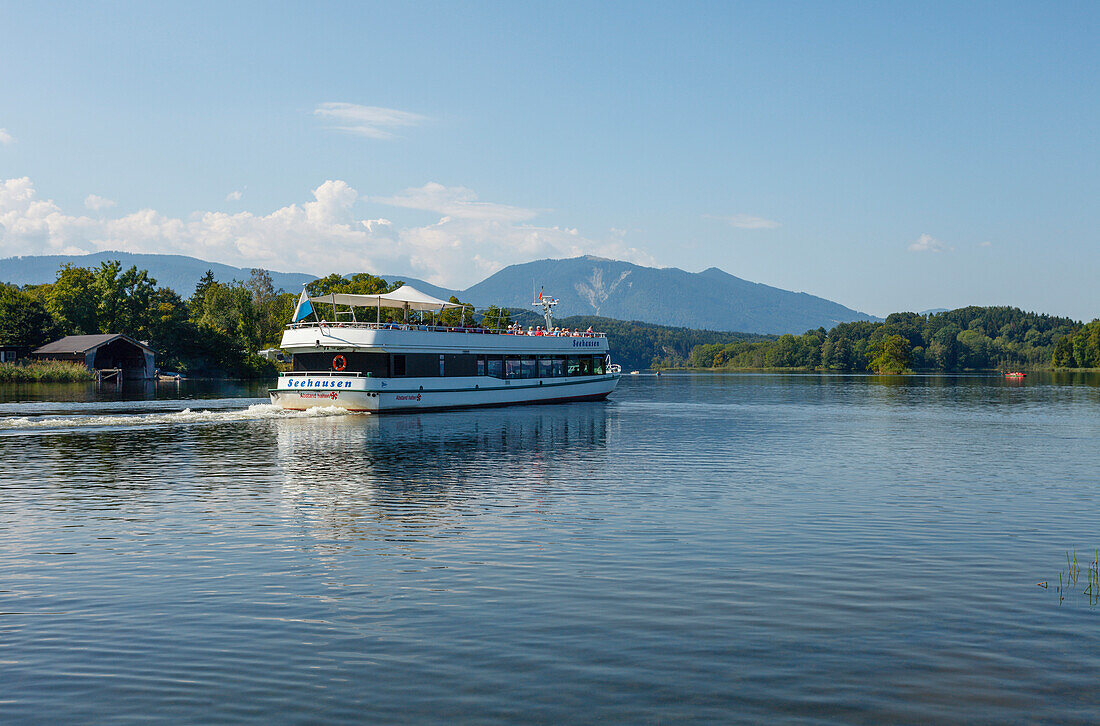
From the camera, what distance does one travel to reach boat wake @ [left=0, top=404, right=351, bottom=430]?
40688 mm

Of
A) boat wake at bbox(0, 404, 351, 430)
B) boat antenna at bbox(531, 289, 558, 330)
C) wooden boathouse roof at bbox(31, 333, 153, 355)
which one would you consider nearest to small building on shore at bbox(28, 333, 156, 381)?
wooden boathouse roof at bbox(31, 333, 153, 355)

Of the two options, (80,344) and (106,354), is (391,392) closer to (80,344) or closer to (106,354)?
(80,344)

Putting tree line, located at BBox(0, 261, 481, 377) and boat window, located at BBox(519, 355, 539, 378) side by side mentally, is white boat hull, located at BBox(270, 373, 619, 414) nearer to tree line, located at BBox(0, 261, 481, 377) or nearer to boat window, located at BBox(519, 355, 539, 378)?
boat window, located at BBox(519, 355, 539, 378)

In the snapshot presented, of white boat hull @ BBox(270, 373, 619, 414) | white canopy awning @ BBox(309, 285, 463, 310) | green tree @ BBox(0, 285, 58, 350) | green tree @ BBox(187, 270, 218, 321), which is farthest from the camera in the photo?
green tree @ BBox(187, 270, 218, 321)

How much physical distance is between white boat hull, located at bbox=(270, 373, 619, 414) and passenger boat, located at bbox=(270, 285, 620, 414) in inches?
2.3

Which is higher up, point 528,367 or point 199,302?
point 199,302

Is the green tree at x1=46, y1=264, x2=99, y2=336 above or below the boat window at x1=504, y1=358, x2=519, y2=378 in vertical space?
above

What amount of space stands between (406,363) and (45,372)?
63.8m

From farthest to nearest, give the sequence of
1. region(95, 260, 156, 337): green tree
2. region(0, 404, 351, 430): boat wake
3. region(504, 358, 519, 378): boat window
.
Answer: region(95, 260, 156, 337): green tree → region(504, 358, 519, 378): boat window → region(0, 404, 351, 430): boat wake

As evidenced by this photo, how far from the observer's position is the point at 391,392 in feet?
169

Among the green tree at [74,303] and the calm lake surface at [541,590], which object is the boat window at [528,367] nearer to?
the calm lake surface at [541,590]

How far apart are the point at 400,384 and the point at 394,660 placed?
42.7m

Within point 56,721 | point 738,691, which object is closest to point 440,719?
point 738,691

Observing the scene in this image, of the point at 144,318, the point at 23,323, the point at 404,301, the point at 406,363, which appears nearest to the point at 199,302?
the point at 144,318
